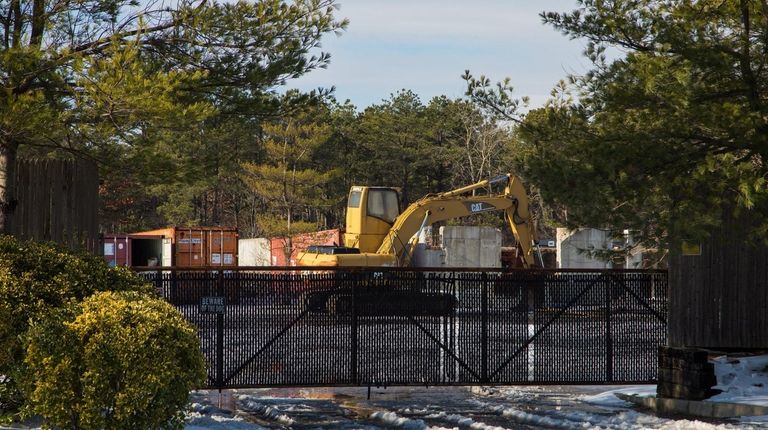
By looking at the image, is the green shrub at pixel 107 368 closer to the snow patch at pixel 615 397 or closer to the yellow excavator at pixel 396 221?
the snow patch at pixel 615 397

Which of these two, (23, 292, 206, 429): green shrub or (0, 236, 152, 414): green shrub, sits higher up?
(0, 236, 152, 414): green shrub

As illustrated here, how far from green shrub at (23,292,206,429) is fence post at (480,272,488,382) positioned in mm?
7297

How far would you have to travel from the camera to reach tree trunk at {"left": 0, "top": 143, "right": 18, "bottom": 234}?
13.6m

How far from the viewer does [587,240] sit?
45.1 metres

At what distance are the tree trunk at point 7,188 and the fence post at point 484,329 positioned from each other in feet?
22.0

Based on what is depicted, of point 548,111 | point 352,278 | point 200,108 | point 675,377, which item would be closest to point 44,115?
point 200,108

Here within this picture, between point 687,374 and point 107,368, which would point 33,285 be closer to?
point 107,368

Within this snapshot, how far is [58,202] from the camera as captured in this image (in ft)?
46.9

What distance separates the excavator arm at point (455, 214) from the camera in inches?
1277

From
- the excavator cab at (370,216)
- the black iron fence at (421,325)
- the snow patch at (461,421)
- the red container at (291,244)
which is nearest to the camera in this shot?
the snow patch at (461,421)

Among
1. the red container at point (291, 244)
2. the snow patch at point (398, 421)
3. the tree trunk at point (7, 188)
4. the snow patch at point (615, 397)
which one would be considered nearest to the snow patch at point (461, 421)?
the snow patch at point (398, 421)

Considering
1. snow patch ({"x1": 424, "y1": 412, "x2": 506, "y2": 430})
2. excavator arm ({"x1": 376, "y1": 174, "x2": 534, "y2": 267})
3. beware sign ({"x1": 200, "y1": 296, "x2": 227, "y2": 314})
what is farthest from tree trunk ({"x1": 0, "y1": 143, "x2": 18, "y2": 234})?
excavator arm ({"x1": 376, "y1": 174, "x2": 534, "y2": 267})

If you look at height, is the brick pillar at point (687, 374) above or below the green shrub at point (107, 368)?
below

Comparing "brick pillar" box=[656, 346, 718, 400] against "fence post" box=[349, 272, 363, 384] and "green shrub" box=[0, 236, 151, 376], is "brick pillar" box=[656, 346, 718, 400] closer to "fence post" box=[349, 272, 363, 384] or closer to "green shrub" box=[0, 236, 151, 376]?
"fence post" box=[349, 272, 363, 384]
